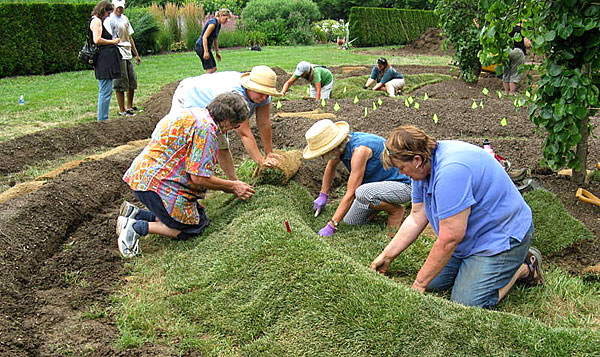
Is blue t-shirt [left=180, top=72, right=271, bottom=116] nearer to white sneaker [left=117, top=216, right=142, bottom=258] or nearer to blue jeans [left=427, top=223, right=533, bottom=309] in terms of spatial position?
white sneaker [left=117, top=216, right=142, bottom=258]

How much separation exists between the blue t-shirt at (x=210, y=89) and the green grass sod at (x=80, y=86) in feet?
13.0

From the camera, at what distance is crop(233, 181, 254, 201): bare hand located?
4.43m

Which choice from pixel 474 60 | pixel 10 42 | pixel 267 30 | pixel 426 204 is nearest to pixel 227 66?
pixel 10 42

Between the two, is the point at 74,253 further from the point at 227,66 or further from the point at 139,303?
the point at 227,66

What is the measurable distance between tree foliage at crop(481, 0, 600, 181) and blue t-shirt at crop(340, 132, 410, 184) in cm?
138

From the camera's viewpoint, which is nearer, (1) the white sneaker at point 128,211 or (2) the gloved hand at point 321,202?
(1) the white sneaker at point 128,211

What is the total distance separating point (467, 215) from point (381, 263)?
2.80 ft

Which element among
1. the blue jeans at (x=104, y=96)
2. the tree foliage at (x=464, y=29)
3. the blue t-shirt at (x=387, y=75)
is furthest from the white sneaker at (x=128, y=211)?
the tree foliage at (x=464, y=29)

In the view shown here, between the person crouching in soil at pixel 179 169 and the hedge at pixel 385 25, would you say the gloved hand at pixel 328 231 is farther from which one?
the hedge at pixel 385 25

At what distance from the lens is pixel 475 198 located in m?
2.96

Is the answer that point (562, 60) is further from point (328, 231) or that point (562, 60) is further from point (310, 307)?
point (310, 307)

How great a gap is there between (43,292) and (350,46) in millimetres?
24345

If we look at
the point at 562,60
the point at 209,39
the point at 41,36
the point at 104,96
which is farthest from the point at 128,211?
the point at 41,36

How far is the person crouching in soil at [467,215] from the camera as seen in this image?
2.88 m
